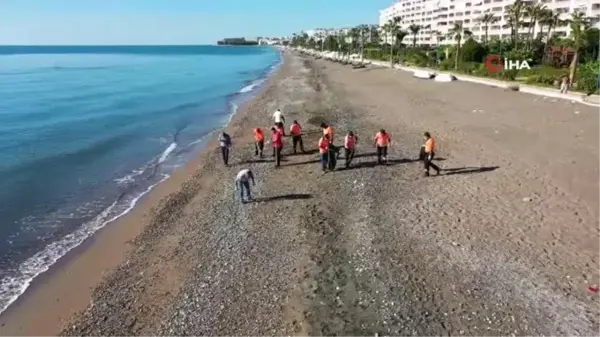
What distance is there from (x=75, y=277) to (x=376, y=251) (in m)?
7.37

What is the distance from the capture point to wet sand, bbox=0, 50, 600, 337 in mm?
9219

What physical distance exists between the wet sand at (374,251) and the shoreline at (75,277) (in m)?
0.20

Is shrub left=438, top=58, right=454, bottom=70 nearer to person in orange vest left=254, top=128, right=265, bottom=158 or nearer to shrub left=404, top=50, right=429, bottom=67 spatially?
shrub left=404, top=50, right=429, bottom=67

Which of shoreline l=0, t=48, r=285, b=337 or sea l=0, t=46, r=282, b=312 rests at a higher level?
shoreline l=0, t=48, r=285, b=337

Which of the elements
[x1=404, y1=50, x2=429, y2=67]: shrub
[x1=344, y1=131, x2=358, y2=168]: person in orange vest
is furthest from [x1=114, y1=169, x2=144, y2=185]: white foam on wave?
[x1=404, y1=50, x2=429, y2=67]: shrub

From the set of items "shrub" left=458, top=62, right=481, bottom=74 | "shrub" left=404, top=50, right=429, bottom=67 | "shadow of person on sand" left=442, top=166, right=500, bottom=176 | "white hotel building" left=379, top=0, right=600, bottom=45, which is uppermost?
"white hotel building" left=379, top=0, right=600, bottom=45

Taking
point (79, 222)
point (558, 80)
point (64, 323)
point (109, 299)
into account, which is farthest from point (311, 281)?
point (558, 80)

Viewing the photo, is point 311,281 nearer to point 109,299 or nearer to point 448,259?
point 448,259

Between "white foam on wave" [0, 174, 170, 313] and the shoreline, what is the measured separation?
132 mm

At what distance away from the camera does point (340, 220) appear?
1382 centimetres

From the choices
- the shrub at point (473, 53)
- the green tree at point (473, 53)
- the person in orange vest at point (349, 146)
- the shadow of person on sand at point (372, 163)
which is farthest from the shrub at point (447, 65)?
the person in orange vest at point (349, 146)

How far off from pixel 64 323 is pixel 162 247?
354cm

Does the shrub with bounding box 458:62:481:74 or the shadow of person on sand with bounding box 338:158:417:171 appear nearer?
the shadow of person on sand with bounding box 338:158:417:171

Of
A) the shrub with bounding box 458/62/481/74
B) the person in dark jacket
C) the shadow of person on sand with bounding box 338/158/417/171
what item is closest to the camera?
the shadow of person on sand with bounding box 338/158/417/171
